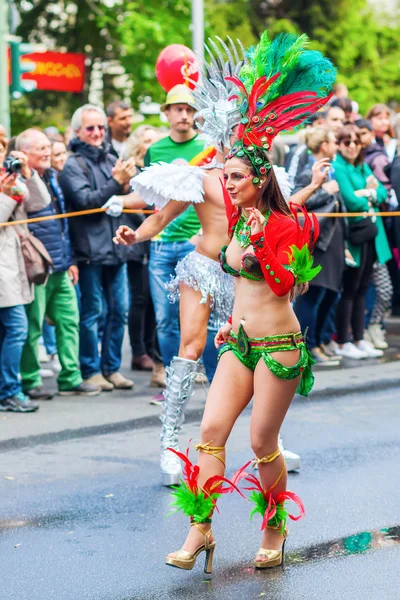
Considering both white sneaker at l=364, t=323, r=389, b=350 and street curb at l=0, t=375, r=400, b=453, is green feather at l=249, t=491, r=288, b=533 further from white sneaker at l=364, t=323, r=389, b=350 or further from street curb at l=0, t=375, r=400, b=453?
white sneaker at l=364, t=323, r=389, b=350

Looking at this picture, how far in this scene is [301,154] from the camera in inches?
417

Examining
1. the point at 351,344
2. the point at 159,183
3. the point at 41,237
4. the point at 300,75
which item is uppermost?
the point at 300,75

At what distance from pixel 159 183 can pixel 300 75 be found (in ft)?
5.13

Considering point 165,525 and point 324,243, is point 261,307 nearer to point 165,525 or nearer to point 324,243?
point 165,525

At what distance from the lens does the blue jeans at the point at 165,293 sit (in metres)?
8.12

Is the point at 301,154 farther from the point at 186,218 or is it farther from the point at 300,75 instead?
the point at 300,75

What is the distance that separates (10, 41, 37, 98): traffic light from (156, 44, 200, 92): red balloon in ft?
22.3

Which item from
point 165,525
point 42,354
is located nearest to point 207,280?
point 165,525

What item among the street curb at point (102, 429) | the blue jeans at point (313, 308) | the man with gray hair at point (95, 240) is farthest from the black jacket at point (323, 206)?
the man with gray hair at point (95, 240)

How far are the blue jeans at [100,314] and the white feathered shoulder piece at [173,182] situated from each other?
306 cm

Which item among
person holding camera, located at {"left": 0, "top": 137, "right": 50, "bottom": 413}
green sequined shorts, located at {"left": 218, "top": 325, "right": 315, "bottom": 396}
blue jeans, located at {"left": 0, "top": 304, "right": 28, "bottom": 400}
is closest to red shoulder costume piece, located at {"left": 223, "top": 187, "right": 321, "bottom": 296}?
green sequined shorts, located at {"left": 218, "top": 325, "right": 315, "bottom": 396}

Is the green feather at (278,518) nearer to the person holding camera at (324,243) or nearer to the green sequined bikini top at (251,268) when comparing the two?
the green sequined bikini top at (251,268)

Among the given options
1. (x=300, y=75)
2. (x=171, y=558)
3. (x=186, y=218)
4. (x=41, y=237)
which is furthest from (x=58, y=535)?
(x=41, y=237)

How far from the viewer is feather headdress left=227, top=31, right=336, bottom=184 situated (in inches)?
196
